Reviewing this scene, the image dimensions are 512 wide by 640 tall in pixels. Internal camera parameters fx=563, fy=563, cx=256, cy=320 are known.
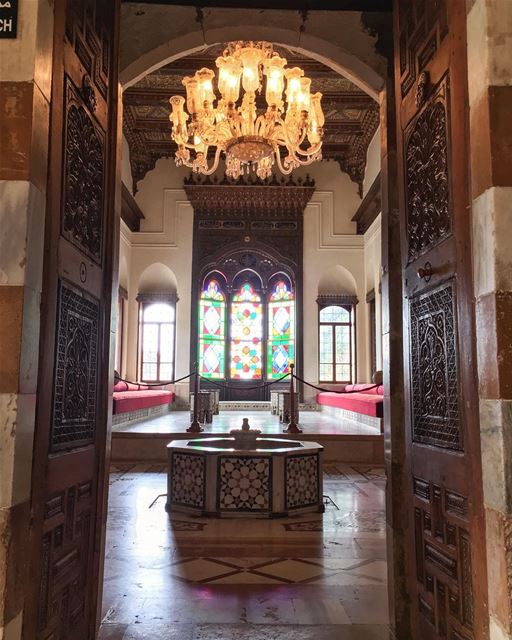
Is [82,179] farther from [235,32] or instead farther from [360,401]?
[360,401]

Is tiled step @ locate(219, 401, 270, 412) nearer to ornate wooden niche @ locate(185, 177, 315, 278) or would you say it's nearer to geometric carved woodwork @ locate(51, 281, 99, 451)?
ornate wooden niche @ locate(185, 177, 315, 278)

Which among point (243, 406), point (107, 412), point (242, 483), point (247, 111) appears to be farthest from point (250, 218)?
point (107, 412)

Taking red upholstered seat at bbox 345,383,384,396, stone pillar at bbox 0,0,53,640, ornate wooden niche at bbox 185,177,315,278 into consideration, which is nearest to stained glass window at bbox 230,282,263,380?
ornate wooden niche at bbox 185,177,315,278

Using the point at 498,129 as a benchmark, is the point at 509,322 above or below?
below

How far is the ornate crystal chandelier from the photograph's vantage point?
6168 millimetres

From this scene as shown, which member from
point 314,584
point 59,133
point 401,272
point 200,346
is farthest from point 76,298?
point 200,346

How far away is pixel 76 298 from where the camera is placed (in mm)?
2016

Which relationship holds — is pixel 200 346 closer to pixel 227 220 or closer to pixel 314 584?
pixel 227 220

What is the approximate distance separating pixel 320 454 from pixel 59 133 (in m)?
3.55

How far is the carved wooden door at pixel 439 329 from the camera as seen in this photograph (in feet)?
5.59

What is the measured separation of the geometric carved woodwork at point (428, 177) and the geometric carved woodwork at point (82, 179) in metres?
1.27

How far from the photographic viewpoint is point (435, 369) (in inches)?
79.8

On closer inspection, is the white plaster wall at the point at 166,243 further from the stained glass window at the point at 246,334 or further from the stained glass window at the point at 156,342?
the stained glass window at the point at 246,334

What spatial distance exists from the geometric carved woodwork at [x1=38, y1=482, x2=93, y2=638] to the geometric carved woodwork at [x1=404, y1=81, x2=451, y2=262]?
1.57 m
